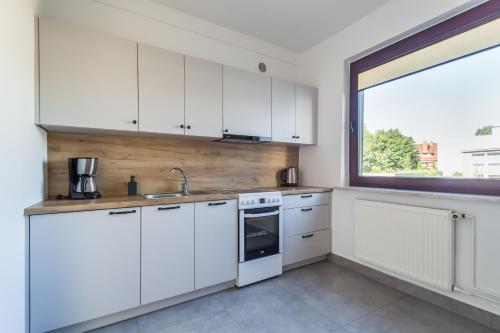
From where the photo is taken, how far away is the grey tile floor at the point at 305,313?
5.20ft

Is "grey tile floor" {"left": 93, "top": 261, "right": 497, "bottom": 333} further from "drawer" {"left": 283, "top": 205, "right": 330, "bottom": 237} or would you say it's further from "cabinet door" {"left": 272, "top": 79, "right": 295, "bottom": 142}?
"cabinet door" {"left": 272, "top": 79, "right": 295, "bottom": 142}

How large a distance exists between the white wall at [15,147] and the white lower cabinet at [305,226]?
2.01 m

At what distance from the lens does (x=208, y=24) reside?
100 inches

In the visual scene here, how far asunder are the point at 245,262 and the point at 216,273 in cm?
28

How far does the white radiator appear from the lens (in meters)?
1.77

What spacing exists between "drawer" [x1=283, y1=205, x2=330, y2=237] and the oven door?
0.16 meters

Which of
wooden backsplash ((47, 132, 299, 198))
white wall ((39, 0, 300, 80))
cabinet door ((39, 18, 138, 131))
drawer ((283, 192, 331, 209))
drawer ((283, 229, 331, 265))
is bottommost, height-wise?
drawer ((283, 229, 331, 265))

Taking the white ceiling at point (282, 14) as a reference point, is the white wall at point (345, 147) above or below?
below

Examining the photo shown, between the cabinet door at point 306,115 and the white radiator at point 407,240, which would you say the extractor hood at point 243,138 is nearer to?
the cabinet door at point 306,115

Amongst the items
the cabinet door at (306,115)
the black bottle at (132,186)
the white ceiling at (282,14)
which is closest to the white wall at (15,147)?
the black bottle at (132,186)

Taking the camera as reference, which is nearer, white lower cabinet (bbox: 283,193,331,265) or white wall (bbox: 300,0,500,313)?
white wall (bbox: 300,0,500,313)

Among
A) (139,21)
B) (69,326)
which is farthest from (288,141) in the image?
(69,326)

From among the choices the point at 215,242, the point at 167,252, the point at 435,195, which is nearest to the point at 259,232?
the point at 215,242

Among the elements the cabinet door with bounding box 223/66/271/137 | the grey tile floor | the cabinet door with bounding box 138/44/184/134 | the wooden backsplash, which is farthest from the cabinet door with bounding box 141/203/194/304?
the cabinet door with bounding box 223/66/271/137
